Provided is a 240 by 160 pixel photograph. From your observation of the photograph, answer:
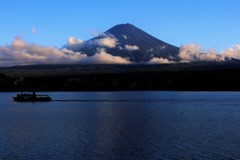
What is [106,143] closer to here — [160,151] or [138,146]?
[138,146]

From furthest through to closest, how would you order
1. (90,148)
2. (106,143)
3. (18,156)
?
1. (106,143)
2. (90,148)
3. (18,156)

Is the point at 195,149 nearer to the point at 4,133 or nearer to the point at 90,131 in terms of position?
the point at 90,131

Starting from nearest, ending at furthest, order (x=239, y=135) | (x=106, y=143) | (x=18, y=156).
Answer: (x=18, y=156)
(x=106, y=143)
(x=239, y=135)

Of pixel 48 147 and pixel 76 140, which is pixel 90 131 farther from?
pixel 48 147

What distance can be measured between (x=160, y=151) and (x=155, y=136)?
9.98 m

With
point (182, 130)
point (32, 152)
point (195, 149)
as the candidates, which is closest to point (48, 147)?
point (32, 152)

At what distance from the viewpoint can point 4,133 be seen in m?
51.5

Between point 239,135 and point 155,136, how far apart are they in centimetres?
844

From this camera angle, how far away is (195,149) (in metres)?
38.0

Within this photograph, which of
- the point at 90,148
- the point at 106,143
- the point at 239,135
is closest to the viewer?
the point at 90,148

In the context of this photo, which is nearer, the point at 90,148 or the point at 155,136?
the point at 90,148

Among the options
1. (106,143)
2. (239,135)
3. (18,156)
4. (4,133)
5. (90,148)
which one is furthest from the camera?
(4,133)

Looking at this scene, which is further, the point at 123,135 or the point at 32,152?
the point at 123,135

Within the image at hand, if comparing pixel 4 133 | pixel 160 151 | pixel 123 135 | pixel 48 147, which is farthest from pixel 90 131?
pixel 160 151
